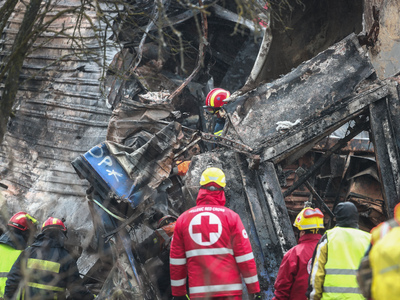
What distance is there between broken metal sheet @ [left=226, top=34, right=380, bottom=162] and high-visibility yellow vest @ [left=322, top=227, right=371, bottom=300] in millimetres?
1921

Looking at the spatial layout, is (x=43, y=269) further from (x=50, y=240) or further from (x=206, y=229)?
A: (x=206, y=229)

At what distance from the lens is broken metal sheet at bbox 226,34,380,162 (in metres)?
4.65

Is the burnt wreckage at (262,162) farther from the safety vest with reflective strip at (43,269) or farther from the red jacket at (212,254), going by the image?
the red jacket at (212,254)

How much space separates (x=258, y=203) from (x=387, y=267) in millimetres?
2990

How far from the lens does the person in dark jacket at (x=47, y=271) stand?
3801 mm

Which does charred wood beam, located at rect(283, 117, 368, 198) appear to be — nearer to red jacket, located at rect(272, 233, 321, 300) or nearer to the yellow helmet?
red jacket, located at rect(272, 233, 321, 300)

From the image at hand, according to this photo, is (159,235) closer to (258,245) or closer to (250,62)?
(258,245)

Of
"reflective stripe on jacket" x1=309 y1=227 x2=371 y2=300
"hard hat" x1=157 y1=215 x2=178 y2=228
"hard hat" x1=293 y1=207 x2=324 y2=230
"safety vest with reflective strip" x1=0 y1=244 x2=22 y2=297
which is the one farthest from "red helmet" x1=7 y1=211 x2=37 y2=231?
"reflective stripe on jacket" x1=309 y1=227 x2=371 y2=300

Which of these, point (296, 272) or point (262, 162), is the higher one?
point (262, 162)

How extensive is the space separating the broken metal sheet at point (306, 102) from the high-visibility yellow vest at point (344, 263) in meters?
1.92

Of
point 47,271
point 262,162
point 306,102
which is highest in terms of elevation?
point 306,102

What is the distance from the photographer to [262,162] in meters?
4.68

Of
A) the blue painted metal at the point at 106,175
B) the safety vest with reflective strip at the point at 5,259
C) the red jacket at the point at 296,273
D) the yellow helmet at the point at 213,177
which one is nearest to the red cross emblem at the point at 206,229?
the yellow helmet at the point at 213,177

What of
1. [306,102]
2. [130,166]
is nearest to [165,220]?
[130,166]
